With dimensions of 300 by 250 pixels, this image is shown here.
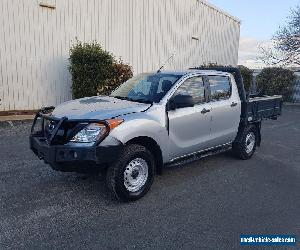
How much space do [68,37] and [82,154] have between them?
8672 millimetres

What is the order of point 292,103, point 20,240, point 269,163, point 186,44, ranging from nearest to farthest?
point 20,240 → point 269,163 → point 186,44 → point 292,103

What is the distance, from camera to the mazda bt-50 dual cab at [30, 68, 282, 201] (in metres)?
4.19

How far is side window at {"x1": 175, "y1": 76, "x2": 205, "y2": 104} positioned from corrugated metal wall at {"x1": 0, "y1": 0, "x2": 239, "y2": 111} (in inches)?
289

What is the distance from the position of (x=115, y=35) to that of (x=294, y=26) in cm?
2175

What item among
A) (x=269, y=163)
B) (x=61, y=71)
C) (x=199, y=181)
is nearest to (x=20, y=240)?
(x=199, y=181)

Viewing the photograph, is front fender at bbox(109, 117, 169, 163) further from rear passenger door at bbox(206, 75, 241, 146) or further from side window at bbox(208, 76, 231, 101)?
side window at bbox(208, 76, 231, 101)

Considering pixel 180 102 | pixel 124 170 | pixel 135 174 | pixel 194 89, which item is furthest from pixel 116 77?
pixel 124 170

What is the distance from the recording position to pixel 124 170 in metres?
4.39

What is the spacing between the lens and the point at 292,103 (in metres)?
20.0

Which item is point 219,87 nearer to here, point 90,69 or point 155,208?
point 155,208

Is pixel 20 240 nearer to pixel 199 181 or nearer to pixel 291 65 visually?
pixel 199 181

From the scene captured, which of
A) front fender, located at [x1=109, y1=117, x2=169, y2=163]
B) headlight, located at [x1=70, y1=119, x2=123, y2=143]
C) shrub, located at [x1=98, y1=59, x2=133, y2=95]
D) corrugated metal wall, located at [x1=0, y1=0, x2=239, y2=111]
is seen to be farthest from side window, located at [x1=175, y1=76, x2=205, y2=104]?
corrugated metal wall, located at [x1=0, y1=0, x2=239, y2=111]

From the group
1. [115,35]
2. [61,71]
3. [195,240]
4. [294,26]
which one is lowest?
[195,240]

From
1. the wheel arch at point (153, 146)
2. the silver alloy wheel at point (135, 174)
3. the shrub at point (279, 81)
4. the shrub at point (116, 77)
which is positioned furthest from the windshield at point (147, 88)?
the shrub at point (279, 81)
